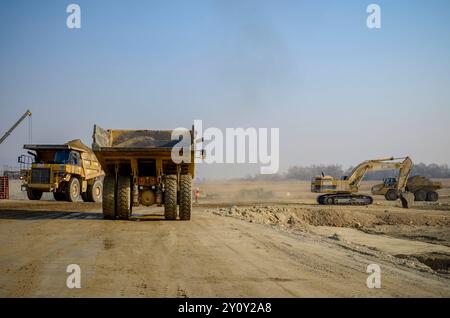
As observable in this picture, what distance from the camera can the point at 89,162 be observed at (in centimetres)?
2664

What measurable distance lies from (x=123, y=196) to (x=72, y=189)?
11.9m

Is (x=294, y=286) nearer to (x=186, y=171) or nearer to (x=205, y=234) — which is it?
(x=205, y=234)

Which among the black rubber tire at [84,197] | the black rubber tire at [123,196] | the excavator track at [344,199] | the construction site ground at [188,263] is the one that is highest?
the black rubber tire at [123,196]

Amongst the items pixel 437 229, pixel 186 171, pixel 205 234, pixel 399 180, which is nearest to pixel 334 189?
pixel 399 180

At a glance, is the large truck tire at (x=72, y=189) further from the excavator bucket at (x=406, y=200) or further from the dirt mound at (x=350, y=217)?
the excavator bucket at (x=406, y=200)

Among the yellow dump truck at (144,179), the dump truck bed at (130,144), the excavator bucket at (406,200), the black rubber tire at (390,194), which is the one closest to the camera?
the dump truck bed at (130,144)

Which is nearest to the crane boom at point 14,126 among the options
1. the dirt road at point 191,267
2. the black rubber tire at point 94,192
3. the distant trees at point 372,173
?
the black rubber tire at point 94,192

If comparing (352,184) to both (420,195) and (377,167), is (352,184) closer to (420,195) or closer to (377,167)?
(377,167)

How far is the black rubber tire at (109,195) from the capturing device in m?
14.1

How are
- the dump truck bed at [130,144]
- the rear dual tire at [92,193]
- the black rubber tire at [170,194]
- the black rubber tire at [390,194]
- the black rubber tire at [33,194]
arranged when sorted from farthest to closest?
the black rubber tire at [390,194]
the rear dual tire at [92,193]
the black rubber tire at [33,194]
the black rubber tire at [170,194]
the dump truck bed at [130,144]

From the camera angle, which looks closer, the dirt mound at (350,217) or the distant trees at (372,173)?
the dirt mound at (350,217)

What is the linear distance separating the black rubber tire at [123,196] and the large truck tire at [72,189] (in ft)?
37.4
